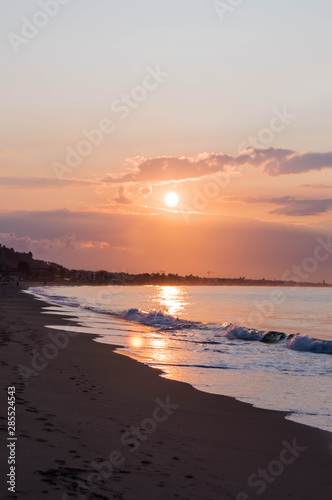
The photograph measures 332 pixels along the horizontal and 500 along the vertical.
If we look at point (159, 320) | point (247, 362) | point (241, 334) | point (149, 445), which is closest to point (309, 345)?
point (241, 334)

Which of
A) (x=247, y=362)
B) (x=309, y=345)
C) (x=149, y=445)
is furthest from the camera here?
(x=309, y=345)

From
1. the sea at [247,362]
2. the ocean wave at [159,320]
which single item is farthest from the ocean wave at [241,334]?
the ocean wave at [159,320]

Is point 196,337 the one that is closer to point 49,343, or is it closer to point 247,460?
point 49,343

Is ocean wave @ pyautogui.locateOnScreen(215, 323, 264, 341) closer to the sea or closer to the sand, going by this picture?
the sea

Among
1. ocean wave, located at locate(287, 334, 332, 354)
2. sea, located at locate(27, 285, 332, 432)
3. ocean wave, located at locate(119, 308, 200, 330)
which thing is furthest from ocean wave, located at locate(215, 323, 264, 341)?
ocean wave, located at locate(119, 308, 200, 330)

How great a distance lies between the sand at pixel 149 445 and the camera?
5.68 m

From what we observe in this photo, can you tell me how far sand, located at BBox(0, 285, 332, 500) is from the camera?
5.68 metres

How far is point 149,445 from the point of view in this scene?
737 cm

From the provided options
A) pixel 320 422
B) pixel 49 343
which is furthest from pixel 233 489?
pixel 49 343

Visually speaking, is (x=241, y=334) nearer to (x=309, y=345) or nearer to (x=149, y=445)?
(x=309, y=345)


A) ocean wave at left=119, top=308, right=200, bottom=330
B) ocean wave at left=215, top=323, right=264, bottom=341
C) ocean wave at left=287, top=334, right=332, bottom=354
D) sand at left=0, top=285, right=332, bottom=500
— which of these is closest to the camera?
sand at left=0, top=285, right=332, bottom=500

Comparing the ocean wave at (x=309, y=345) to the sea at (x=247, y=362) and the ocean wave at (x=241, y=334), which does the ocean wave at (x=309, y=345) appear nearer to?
the sea at (x=247, y=362)

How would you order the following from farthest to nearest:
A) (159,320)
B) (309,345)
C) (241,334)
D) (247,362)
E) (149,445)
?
1. (159,320)
2. (241,334)
3. (309,345)
4. (247,362)
5. (149,445)

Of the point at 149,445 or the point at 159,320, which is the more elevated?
the point at 159,320
